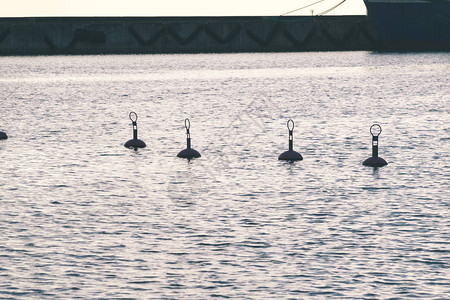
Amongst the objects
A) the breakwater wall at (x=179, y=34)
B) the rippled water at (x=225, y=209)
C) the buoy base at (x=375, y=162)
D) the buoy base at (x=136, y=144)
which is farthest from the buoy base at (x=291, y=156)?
the breakwater wall at (x=179, y=34)

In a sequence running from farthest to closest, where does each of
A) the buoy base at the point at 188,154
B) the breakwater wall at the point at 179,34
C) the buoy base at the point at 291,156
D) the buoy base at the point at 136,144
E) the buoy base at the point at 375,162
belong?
the breakwater wall at the point at 179,34 → the buoy base at the point at 136,144 → the buoy base at the point at 188,154 → the buoy base at the point at 291,156 → the buoy base at the point at 375,162

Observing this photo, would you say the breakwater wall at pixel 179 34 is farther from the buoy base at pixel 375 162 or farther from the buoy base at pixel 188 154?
the buoy base at pixel 375 162

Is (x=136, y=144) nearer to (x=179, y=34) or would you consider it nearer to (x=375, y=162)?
(x=375, y=162)

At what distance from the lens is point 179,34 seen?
171m

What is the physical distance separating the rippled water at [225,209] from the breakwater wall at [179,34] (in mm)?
111123

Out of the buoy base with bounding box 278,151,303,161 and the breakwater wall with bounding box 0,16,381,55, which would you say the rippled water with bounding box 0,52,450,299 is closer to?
the buoy base with bounding box 278,151,303,161

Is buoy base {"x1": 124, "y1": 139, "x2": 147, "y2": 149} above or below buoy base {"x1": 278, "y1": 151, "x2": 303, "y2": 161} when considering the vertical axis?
above

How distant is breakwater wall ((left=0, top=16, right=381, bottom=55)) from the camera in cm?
16688

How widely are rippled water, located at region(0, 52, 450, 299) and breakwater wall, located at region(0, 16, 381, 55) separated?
365 ft

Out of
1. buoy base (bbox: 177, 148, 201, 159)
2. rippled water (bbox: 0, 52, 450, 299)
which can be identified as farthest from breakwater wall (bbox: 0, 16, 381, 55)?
buoy base (bbox: 177, 148, 201, 159)

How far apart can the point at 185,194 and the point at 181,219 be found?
4.02 m

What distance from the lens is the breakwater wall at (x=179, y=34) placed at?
16688cm

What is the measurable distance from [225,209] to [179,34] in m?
148

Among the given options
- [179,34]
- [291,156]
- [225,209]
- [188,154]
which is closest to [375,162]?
[291,156]
